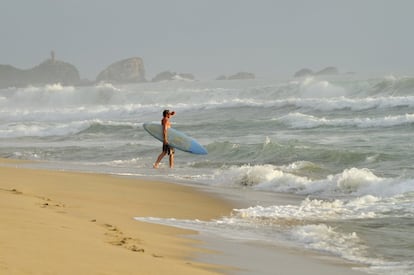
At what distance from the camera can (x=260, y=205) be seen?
935cm

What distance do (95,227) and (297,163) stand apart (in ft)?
27.6

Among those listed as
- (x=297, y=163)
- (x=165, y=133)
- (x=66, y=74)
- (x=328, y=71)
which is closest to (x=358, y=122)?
(x=165, y=133)

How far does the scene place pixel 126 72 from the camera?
124500 millimetres

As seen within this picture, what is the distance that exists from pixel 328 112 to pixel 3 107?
3988 centimetres

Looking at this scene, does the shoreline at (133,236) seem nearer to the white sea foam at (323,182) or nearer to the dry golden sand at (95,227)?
the dry golden sand at (95,227)

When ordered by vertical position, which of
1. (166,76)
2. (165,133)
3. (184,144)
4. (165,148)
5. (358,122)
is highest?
(166,76)

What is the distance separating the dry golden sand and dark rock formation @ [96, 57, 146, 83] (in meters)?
113

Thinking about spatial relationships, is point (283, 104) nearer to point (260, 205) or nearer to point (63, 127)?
point (63, 127)

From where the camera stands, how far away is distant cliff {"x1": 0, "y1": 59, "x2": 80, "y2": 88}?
131375 millimetres

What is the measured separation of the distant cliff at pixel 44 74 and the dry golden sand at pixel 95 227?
123m

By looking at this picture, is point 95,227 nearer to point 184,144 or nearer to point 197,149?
point 184,144

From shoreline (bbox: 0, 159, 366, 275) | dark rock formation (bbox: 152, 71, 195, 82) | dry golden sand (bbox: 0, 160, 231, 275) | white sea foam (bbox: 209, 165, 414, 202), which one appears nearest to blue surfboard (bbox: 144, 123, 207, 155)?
white sea foam (bbox: 209, 165, 414, 202)

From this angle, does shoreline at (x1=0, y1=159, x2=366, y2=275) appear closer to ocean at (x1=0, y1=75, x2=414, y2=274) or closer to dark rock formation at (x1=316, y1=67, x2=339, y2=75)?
ocean at (x1=0, y1=75, x2=414, y2=274)

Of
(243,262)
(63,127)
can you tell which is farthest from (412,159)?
(63,127)
